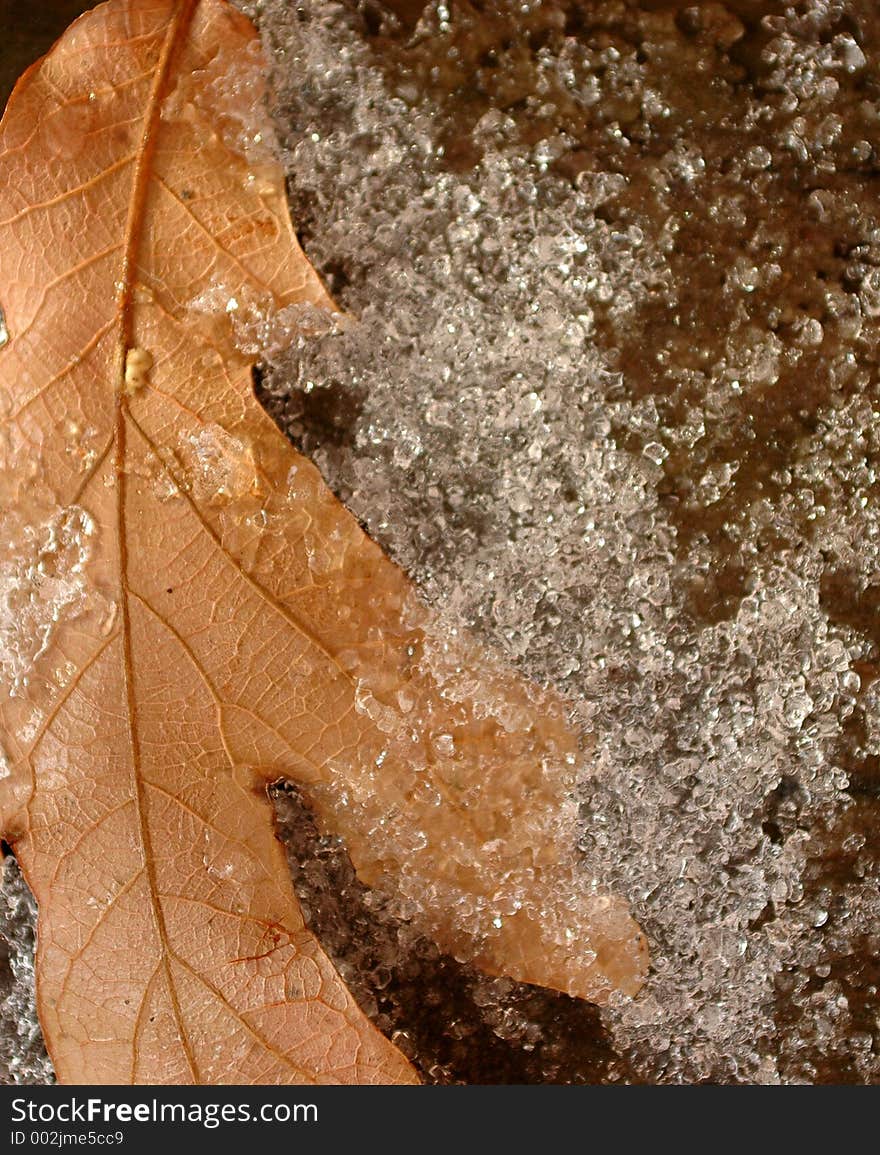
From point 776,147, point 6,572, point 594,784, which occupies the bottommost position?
point 594,784

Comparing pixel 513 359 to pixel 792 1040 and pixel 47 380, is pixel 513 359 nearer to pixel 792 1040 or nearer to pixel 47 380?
pixel 47 380

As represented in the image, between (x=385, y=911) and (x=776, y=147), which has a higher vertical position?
(x=776, y=147)

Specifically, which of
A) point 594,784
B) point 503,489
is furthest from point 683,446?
point 594,784

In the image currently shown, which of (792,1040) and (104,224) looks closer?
(104,224)

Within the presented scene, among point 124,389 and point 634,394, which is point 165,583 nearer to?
point 124,389
